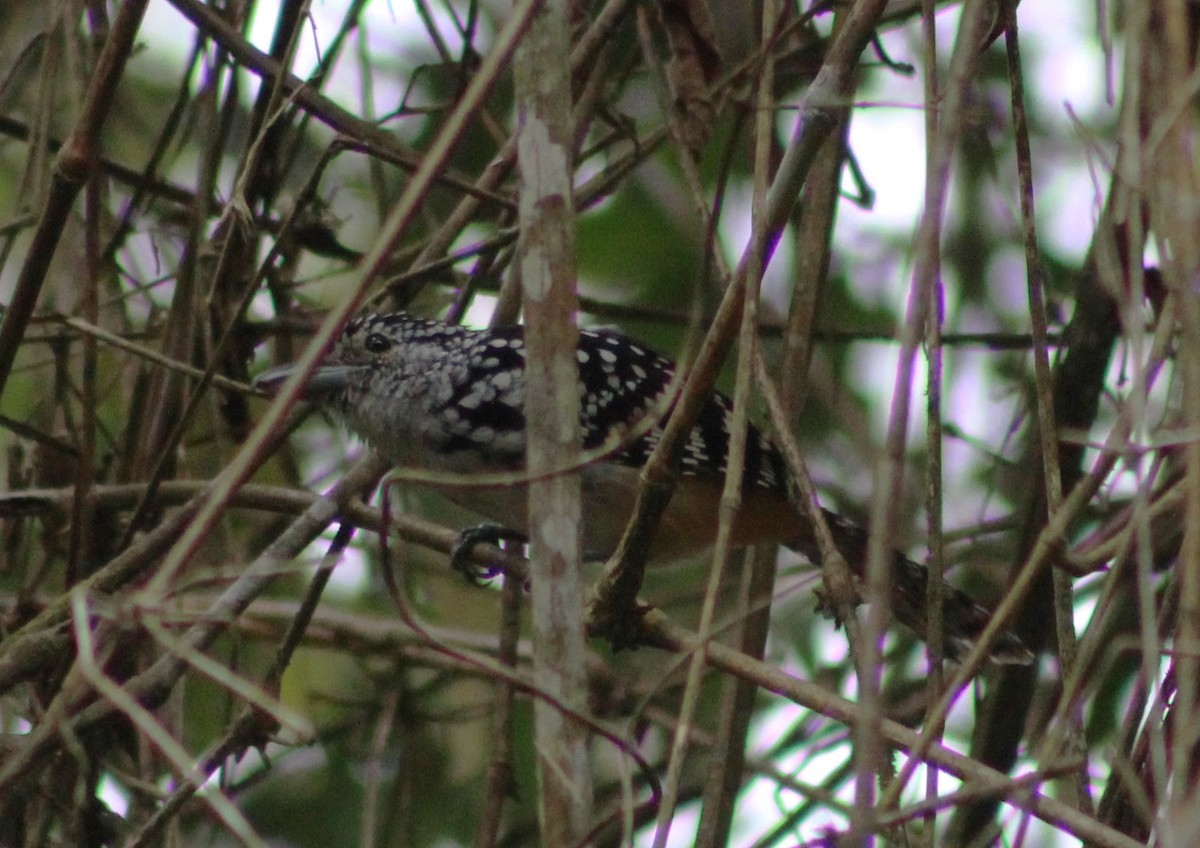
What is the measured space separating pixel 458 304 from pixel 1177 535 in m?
1.78

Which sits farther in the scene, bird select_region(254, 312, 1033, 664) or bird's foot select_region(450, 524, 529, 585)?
bird select_region(254, 312, 1033, 664)

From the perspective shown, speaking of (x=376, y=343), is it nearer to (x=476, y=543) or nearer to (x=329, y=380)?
(x=329, y=380)

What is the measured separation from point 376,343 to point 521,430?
52cm

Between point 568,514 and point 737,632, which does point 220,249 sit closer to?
point 737,632

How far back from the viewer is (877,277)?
594 centimetres

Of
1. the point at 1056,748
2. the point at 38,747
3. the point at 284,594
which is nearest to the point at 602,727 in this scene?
the point at 1056,748

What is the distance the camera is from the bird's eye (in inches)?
169

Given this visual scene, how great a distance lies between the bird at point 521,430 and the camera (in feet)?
13.4

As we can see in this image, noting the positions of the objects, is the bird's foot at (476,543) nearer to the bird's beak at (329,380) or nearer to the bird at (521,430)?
the bird at (521,430)

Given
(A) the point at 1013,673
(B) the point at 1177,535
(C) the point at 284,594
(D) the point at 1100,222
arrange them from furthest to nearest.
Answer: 1. (C) the point at 284,594
2. (A) the point at 1013,673
3. (B) the point at 1177,535
4. (D) the point at 1100,222

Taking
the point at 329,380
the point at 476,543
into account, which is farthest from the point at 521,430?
the point at 329,380

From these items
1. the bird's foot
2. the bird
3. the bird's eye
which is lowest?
the bird's foot

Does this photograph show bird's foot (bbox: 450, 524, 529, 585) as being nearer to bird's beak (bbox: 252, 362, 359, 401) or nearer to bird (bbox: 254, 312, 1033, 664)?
bird (bbox: 254, 312, 1033, 664)

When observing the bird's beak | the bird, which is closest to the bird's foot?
the bird
